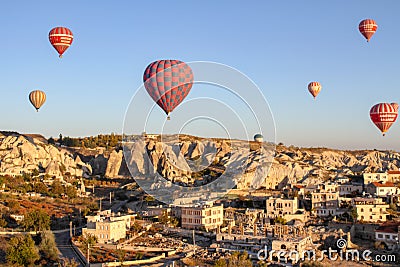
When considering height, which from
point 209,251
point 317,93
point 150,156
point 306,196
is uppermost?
point 317,93

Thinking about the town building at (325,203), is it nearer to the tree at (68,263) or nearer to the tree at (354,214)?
the tree at (354,214)

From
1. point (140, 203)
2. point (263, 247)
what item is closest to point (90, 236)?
point (263, 247)

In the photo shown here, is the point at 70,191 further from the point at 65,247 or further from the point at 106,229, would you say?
the point at 65,247

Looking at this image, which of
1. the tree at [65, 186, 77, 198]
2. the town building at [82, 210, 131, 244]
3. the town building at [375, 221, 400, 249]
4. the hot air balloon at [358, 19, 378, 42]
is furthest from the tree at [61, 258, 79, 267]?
the hot air balloon at [358, 19, 378, 42]

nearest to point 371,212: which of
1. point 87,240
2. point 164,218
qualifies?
point 164,218

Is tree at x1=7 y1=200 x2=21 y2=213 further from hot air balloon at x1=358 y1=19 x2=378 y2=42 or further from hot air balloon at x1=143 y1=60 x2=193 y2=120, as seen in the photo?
hot air balloon at x1=358 y1=19 x2=378 y2=42

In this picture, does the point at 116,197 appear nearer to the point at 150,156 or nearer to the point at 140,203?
the point at 140,203
